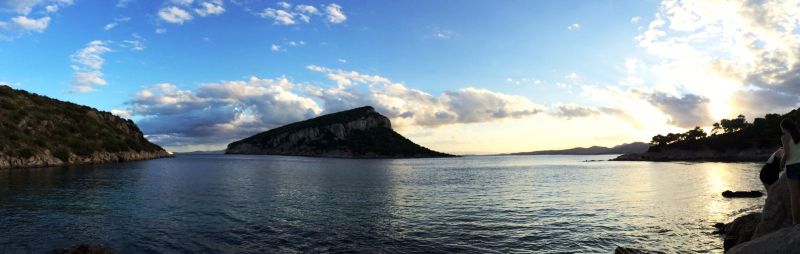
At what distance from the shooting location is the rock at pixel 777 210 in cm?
1745

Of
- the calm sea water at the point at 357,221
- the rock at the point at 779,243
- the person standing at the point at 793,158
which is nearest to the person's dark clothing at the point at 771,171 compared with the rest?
the person standing at the point at 793,158

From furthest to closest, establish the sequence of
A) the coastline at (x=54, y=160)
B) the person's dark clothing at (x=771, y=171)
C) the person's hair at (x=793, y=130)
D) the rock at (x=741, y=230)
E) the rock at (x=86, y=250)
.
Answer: the coastline at (x=54, y=160) < the rock at (x=741, y=230) < the rock at (x=86, y=250) < the person's dark clothing at (x=771, y=171) < the person's hair at (x=793, y=130)

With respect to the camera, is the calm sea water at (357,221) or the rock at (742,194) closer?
the calm sea water at (357,221)

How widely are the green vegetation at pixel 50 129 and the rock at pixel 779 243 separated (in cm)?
14433

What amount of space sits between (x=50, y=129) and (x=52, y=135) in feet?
16.1

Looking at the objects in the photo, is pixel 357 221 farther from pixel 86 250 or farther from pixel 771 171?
pixel 771 171

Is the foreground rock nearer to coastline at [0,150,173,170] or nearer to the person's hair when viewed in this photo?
the person's hair

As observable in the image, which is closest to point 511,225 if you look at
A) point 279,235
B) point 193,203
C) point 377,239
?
point 377,239

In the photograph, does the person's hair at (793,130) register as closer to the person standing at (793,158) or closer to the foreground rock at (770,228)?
the person standing at (793,158)

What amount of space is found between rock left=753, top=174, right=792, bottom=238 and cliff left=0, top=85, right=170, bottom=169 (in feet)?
460

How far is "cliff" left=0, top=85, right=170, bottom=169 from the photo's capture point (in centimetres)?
11600

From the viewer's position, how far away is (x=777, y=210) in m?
17.8

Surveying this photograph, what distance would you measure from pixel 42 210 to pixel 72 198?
10.4 metres

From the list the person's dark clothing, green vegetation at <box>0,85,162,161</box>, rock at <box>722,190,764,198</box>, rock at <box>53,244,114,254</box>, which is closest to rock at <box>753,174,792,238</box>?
the person's dark clothing
